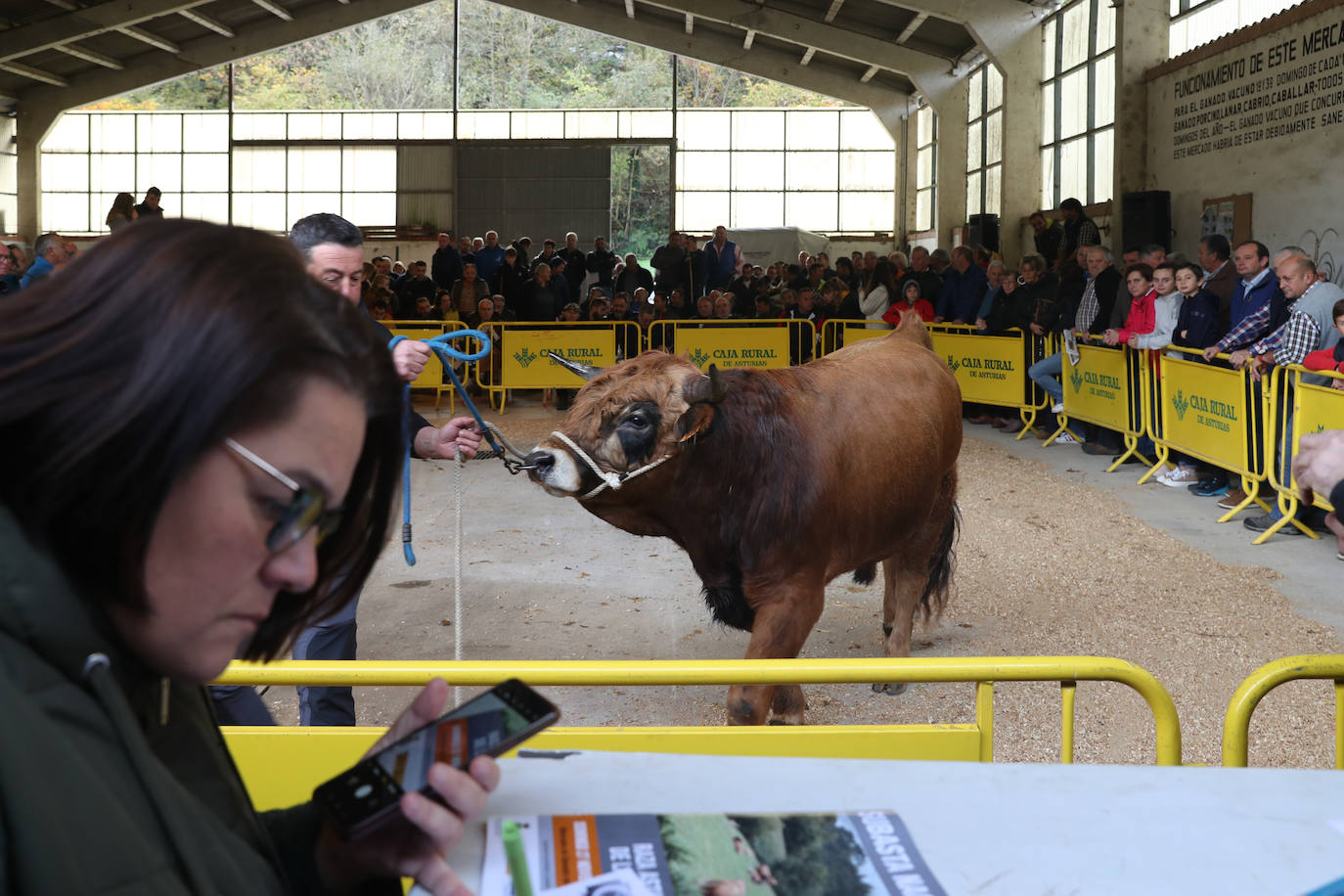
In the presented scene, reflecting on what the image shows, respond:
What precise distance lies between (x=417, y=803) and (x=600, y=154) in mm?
32834

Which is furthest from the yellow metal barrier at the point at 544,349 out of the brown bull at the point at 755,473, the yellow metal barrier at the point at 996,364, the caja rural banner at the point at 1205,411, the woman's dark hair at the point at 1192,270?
the brown bull at the point at 755,473

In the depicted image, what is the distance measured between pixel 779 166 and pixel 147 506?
33038mm

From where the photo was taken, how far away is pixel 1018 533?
348 inches

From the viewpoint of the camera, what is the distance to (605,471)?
13.2 ft

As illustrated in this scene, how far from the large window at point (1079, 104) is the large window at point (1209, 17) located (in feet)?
5.14

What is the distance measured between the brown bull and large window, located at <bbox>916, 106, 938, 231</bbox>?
2573 cm

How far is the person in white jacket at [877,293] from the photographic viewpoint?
17.1 m

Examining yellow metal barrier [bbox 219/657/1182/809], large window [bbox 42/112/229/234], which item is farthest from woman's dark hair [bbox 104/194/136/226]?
large window [bbox 42/112/229/234]

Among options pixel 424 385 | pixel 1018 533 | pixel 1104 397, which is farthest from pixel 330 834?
pixel 424 385

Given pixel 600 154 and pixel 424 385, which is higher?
pixel 600 154

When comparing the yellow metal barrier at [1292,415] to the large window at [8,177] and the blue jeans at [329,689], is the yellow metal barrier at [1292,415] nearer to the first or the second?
the blue jeans at [329,689]

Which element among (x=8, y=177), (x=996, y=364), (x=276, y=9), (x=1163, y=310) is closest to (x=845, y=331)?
(x=996, y=364)

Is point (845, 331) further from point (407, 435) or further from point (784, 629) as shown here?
point (407, 435)

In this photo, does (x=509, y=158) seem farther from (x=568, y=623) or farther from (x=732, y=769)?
(x=732, y=769)
